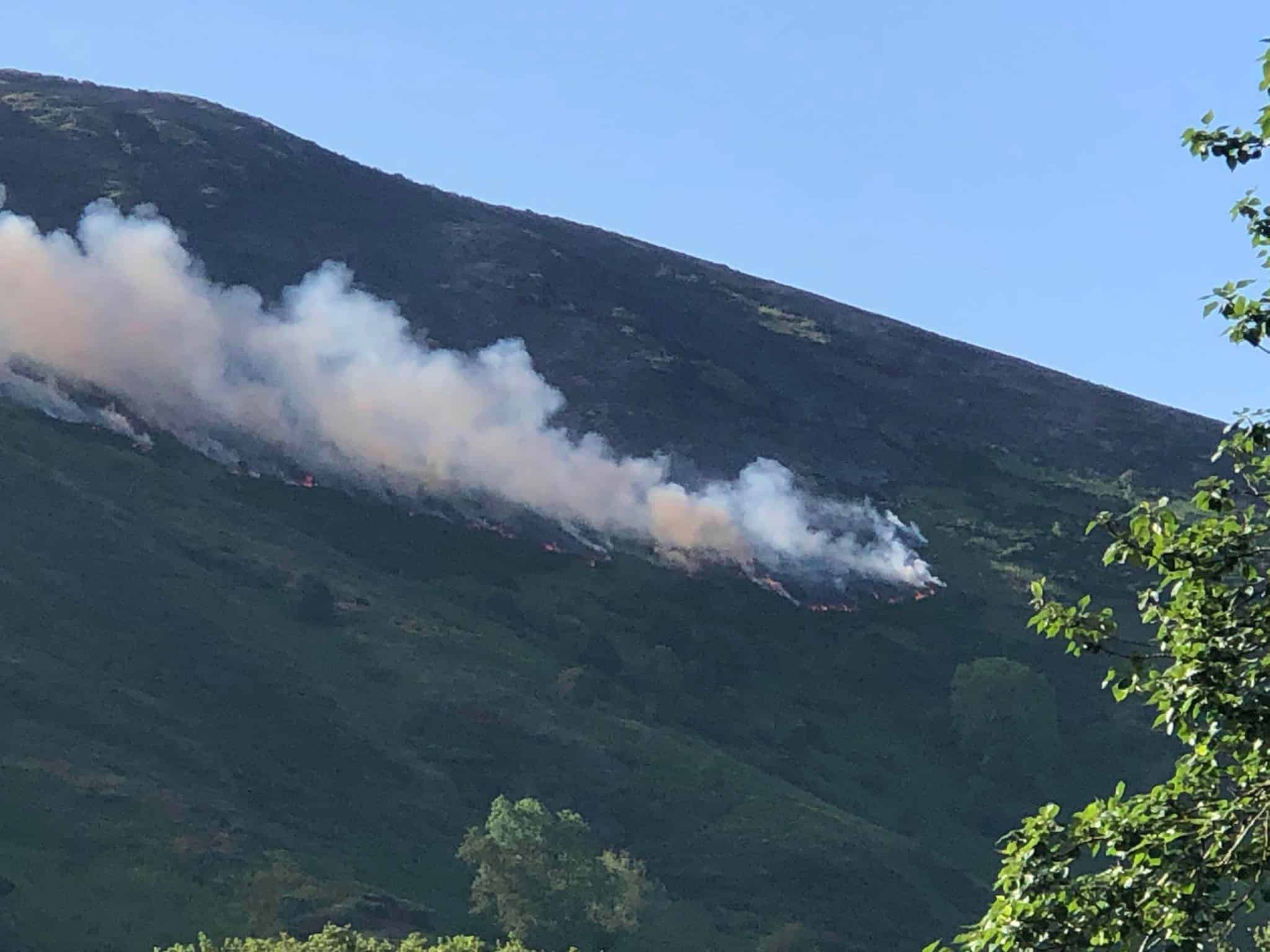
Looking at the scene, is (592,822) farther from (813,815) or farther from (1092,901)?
(1092,901)

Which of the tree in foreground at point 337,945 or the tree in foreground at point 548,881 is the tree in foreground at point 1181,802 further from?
the tree in foreground at point 548,881

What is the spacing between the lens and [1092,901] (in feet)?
53.8

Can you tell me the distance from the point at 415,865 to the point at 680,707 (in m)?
62.2

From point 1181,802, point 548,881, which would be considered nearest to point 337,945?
point 1181,802

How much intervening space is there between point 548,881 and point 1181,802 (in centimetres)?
10717

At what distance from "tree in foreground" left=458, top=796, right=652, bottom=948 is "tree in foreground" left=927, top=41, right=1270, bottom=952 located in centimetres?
10271

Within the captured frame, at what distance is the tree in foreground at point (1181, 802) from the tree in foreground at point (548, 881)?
103m

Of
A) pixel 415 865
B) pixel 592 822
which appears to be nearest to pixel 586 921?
pixel 415 865

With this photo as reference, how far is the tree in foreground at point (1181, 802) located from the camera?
53.4 ft

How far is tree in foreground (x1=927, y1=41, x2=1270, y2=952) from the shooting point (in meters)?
16.3

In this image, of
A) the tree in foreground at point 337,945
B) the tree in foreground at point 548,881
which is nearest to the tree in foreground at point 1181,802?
the tree in foreground at point 337,945

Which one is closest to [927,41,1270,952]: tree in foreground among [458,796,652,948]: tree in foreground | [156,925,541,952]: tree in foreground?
[156,925,541,952]: tree in foreground

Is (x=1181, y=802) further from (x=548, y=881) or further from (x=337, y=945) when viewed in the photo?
(x=548, y=881)

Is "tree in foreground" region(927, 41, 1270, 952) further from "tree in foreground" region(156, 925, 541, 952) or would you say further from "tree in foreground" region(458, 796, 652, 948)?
"tree in foreground" region(458, 796, 652, 948)
